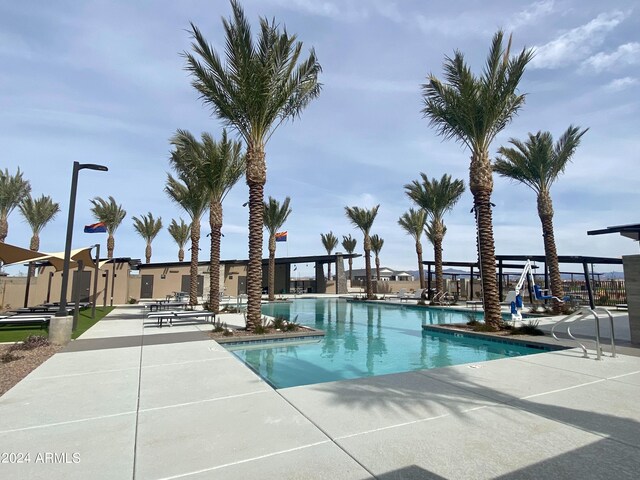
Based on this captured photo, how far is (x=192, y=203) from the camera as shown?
23188mm

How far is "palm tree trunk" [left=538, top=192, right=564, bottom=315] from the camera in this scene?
57.7 ft

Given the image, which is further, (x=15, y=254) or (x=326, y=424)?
(x=15, y=254)

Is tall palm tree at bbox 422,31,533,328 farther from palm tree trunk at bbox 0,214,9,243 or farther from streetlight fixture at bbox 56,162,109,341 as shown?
palm tree trunk at bbox 0,214,9,243

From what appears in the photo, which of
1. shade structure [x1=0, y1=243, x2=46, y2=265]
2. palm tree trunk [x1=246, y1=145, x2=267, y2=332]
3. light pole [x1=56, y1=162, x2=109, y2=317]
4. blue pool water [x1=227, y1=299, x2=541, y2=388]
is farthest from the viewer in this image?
shade structure [x1=0, y1=243, x2=46, y2=265]

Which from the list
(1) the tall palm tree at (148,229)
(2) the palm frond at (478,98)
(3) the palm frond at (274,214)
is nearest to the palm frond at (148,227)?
(1) the tall palm tree at (148,229)

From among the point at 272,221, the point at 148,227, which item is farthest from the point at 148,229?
the point at 272,221

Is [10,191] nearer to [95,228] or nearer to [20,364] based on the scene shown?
[95,228]

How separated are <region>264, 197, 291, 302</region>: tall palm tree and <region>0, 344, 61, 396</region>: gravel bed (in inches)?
896

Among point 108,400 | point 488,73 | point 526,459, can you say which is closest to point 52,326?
point 108,400

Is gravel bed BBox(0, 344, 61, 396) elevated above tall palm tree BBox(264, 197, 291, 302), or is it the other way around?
tall palm tree BBox(264, 197, 291, 302)

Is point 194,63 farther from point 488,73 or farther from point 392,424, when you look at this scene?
point 392,424

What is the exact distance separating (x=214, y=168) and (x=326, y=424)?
16963 millimetres

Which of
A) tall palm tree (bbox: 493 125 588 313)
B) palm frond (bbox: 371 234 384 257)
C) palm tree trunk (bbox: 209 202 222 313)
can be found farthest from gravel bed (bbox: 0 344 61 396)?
palm frond (bbox: 371 234 384 257)

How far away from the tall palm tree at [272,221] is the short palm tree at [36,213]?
73.2 ft
